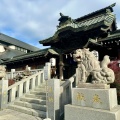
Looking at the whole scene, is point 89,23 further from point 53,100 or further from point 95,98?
point 95,98

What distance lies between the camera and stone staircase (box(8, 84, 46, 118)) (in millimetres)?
6992

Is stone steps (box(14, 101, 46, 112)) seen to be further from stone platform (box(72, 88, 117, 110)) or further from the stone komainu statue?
the stone komainu statue

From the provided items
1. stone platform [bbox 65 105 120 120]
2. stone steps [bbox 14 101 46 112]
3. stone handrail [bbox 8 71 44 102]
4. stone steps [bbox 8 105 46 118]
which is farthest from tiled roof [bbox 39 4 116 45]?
stone platform [bbox 65 105 120 120]

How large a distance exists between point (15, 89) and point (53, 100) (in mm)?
4205

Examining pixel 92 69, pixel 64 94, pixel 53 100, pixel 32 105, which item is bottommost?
pixel 32 105

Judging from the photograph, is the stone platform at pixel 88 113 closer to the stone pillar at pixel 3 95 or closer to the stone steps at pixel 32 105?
the stone steps at pixel 32 105

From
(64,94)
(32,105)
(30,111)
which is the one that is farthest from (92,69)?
(32,105)

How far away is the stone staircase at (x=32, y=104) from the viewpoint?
6992mm

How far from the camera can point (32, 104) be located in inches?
303

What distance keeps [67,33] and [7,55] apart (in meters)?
17.4

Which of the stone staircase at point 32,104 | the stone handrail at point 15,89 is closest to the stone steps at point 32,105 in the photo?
the stone staircase at point 32,104

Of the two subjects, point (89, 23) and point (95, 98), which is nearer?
point (95, 98)

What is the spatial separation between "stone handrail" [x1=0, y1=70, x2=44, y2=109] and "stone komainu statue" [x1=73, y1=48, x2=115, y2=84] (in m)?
5.15

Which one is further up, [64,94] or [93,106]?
[64,94]
